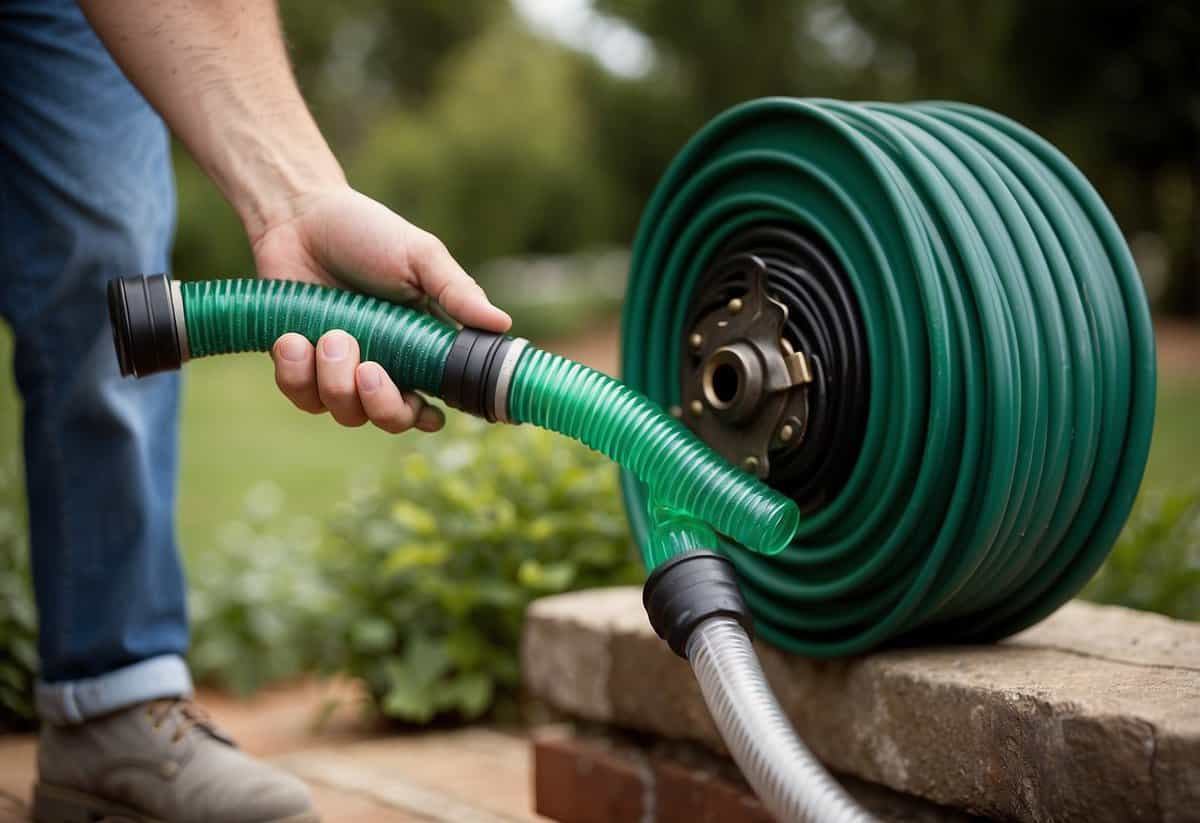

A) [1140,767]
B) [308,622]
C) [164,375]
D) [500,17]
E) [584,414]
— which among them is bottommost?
[308,622]

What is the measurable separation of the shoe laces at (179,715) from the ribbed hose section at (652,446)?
0.92 meters

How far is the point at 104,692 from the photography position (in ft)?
6.47

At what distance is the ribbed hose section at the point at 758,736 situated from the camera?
1175mm

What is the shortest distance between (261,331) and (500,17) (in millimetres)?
31019

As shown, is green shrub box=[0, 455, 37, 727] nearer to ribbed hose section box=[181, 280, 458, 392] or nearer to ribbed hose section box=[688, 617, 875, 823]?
ribbed hose section box=[181, 280, 458, 392]

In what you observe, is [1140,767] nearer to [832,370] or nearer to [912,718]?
[912,718]

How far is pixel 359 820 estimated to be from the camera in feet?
7.06

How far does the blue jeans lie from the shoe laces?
0.09ft

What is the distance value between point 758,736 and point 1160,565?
1.92 meters

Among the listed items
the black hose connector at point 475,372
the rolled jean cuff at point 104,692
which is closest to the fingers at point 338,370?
the black hose connector at point 475,372

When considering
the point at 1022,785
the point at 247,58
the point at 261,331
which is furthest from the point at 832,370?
the point at 247,58

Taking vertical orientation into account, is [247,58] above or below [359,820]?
above

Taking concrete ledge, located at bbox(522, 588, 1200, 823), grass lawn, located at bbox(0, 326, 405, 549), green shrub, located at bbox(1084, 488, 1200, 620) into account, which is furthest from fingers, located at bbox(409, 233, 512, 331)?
grass lawn, located at bbox(0, 326, 405, 549)

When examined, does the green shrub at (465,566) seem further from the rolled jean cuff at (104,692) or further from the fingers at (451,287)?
the fingers at (451,287)
